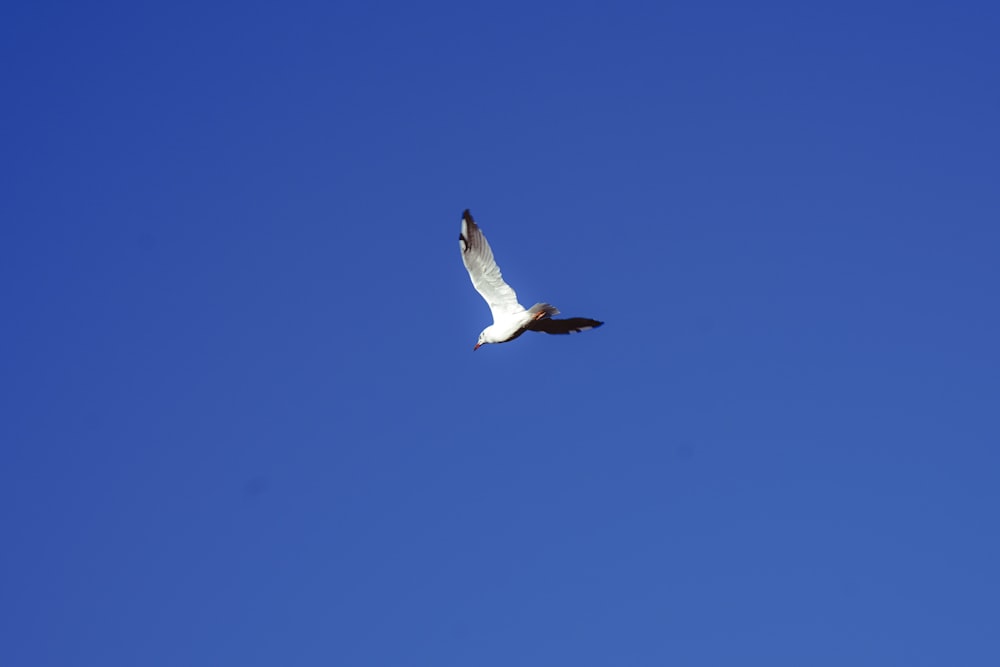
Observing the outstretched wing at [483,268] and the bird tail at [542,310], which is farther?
the outstretched wing at [483,268]

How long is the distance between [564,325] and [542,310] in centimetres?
146

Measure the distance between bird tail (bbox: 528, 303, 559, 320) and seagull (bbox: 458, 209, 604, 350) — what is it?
53 centimetres

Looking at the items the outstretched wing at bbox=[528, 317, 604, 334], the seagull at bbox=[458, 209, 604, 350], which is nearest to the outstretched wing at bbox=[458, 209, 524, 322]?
the seagull at bbox=[458, 209, 604, 350]

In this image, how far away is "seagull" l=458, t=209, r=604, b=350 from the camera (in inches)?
938

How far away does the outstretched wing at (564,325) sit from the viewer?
23594 mm

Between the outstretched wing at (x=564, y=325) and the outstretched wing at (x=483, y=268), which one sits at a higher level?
the outstretched wing at (x=483, y=268)

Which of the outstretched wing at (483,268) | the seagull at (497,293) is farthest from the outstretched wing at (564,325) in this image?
the outstretched wing at (483,268)

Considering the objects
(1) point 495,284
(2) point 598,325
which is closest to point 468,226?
(1) point 495,284

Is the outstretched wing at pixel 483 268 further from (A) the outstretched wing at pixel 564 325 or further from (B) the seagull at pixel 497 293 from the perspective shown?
(A) the outstretched wing at pixel 564 325

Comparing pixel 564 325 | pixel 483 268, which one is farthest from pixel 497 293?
pixel 564 325

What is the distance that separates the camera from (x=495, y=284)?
24094 millimetres

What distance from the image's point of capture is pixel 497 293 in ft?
79.5

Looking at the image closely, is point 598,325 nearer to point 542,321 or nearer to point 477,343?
point 542,321

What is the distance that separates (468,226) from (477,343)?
303 centimetres
